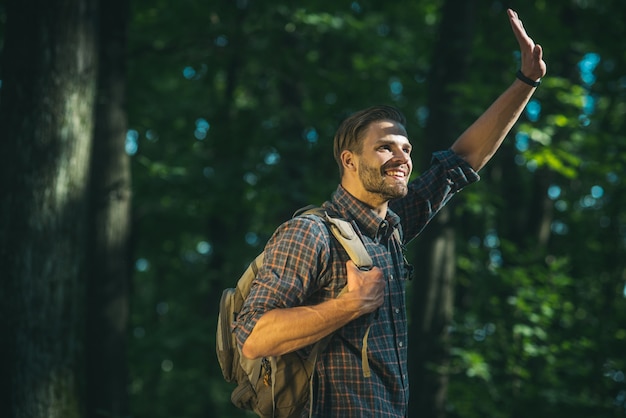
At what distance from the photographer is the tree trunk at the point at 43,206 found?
16.1 ft

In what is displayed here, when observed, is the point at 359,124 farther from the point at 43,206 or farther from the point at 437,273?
the point at 437,273

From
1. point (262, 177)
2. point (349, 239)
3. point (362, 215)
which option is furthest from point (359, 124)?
point (262, 177)

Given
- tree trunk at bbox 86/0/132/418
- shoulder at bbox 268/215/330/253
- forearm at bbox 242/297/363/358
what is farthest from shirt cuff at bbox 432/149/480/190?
tree trunk at bbox 86/0/132/418

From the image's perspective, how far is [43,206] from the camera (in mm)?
5023

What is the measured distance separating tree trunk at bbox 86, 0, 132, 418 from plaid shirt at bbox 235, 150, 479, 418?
4.87 m

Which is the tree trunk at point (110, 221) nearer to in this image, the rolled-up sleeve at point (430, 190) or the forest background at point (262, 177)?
the forest background at point (262, 177)

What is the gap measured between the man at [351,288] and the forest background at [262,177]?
2659 mm

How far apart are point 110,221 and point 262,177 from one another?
341cm

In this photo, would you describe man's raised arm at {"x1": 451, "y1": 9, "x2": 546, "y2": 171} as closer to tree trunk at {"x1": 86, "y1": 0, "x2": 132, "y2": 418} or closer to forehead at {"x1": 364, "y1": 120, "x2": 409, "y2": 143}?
forehead at {"x1": 364, "y1": 120, "x2": 409, "y2": 143}

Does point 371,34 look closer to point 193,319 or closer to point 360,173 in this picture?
Result: point 193,319

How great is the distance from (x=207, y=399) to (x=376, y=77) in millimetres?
5834

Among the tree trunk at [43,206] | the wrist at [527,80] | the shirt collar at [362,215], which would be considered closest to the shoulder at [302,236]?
the shirt collar at [362,215]

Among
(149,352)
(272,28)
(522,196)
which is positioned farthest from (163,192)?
(522,196)

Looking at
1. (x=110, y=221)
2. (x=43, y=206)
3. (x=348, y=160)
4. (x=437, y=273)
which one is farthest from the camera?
(x=437, y=273)
